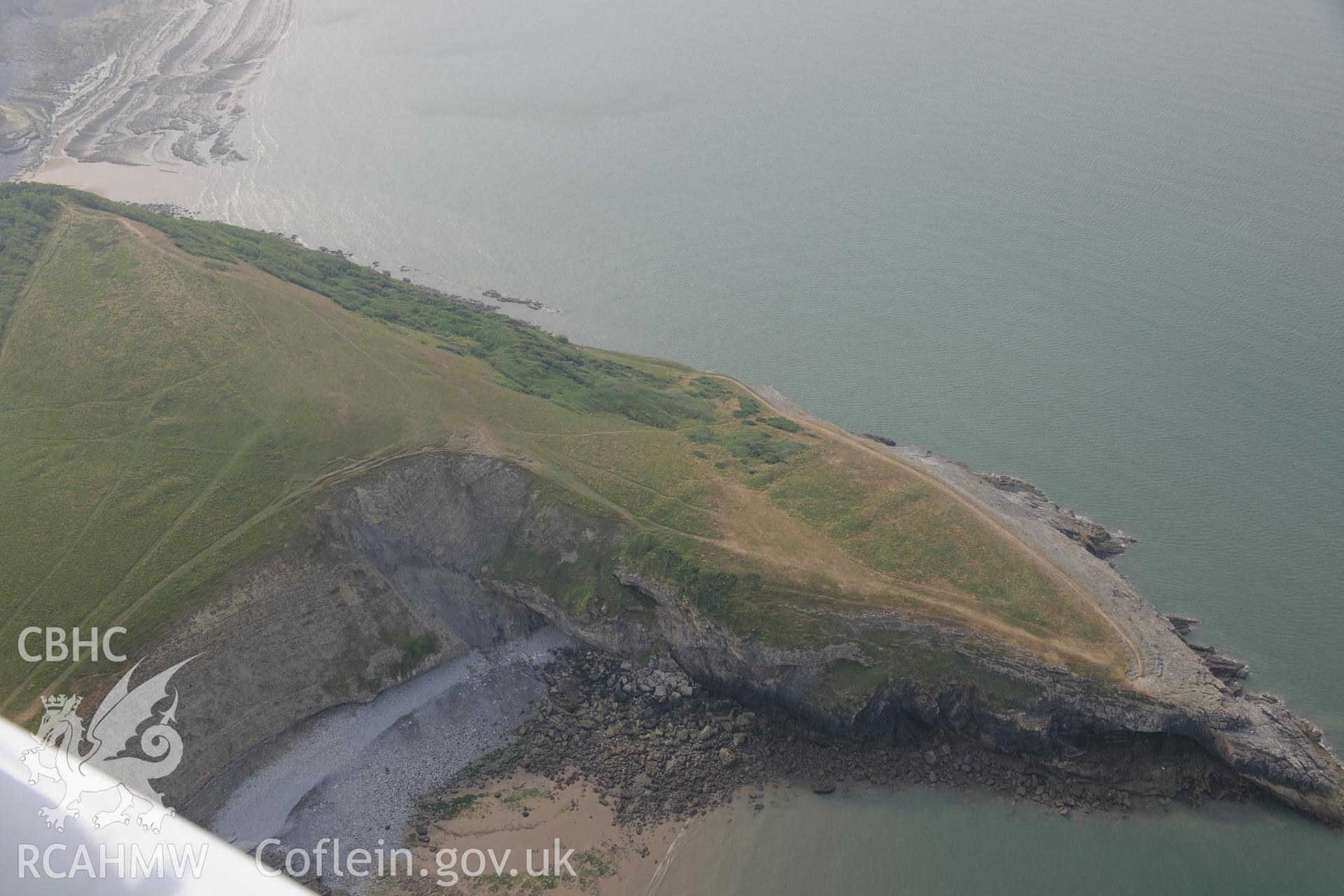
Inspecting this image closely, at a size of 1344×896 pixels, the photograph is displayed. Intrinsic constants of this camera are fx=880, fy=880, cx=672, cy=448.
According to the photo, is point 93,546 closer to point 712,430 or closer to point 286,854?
point 286,854

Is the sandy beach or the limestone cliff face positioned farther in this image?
the sandy beach

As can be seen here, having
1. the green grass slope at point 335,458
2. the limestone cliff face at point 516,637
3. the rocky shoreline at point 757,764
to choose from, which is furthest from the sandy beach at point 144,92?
the rocky shoreline at point 757,764

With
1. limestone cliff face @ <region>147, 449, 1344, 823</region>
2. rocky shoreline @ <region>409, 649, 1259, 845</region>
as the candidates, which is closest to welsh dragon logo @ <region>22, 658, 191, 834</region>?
limestone cliff face @ <region>147, 449, 1344, 823</region>

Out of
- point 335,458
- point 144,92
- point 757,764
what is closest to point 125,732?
point 335,458

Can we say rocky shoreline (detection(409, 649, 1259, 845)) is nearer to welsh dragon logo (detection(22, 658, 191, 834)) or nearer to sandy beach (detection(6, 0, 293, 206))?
welsh dragon logo (detection(22, 658, 191, 834))

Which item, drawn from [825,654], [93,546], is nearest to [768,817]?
[825,654]

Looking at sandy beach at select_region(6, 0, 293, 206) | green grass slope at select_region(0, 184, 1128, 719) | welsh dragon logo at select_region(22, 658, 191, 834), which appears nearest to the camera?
welsh dragon logo at select_region(22, 658, 191, 834)

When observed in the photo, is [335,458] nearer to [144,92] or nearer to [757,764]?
[757,764]
